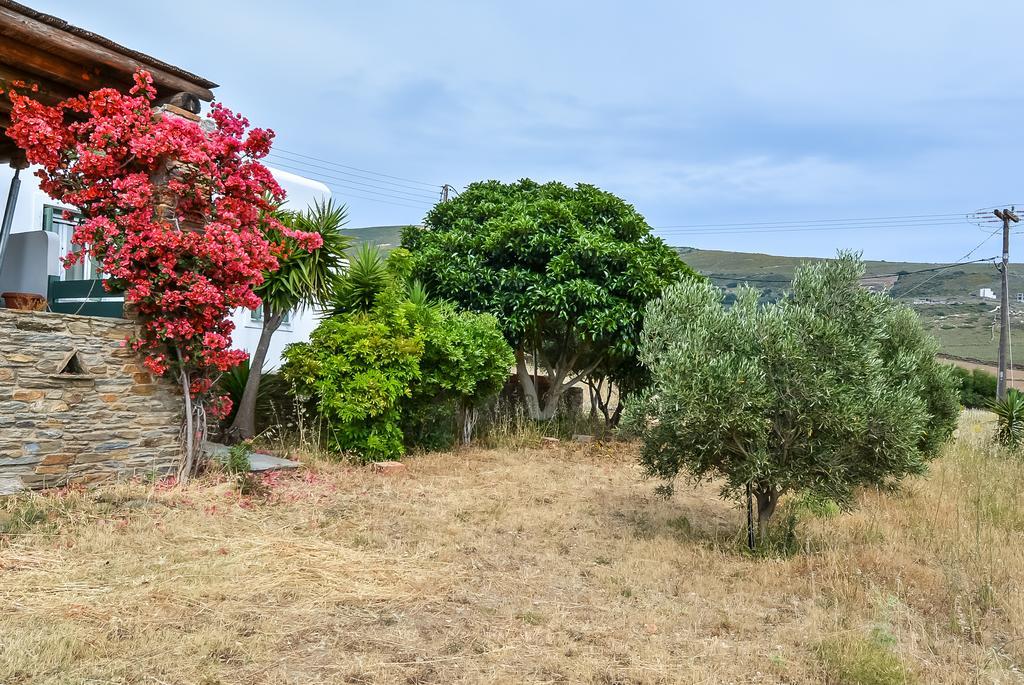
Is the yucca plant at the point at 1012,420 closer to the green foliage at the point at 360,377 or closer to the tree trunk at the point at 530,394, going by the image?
the tree trunk at the point at 530,394

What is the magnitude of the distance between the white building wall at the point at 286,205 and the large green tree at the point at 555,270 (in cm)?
268

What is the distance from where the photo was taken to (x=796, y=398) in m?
6.11

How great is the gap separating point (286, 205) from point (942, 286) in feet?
282

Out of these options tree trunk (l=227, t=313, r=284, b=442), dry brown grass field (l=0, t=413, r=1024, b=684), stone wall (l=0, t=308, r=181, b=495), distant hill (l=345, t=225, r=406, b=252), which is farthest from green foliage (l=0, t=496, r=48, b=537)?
distant hill (l=345, t=225, r=406, b=252)

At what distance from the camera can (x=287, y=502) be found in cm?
777

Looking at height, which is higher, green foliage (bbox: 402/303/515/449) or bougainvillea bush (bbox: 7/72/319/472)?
bougainvillea bush (bbox: 7/72/319/472)

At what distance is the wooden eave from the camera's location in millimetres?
6898

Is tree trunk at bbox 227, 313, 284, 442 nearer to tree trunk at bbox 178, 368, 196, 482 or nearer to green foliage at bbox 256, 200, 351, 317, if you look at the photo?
green foliage at bbox 256, 200, 351, 317

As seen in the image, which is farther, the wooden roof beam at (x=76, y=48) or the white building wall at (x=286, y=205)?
the white building wall at (x=286, y=205)

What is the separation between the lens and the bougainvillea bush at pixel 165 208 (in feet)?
24.3

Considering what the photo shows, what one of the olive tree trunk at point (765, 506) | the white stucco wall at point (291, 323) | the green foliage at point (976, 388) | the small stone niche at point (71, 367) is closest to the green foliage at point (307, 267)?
the small stone niche at point (71, 367)

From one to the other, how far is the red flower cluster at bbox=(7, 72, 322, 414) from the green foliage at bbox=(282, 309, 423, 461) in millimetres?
2090

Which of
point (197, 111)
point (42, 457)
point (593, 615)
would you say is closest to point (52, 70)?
point (197, 111)

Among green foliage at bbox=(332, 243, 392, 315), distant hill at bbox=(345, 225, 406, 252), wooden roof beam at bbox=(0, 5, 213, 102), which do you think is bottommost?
green foliage at bbox=(332, 243, 392, 315)
